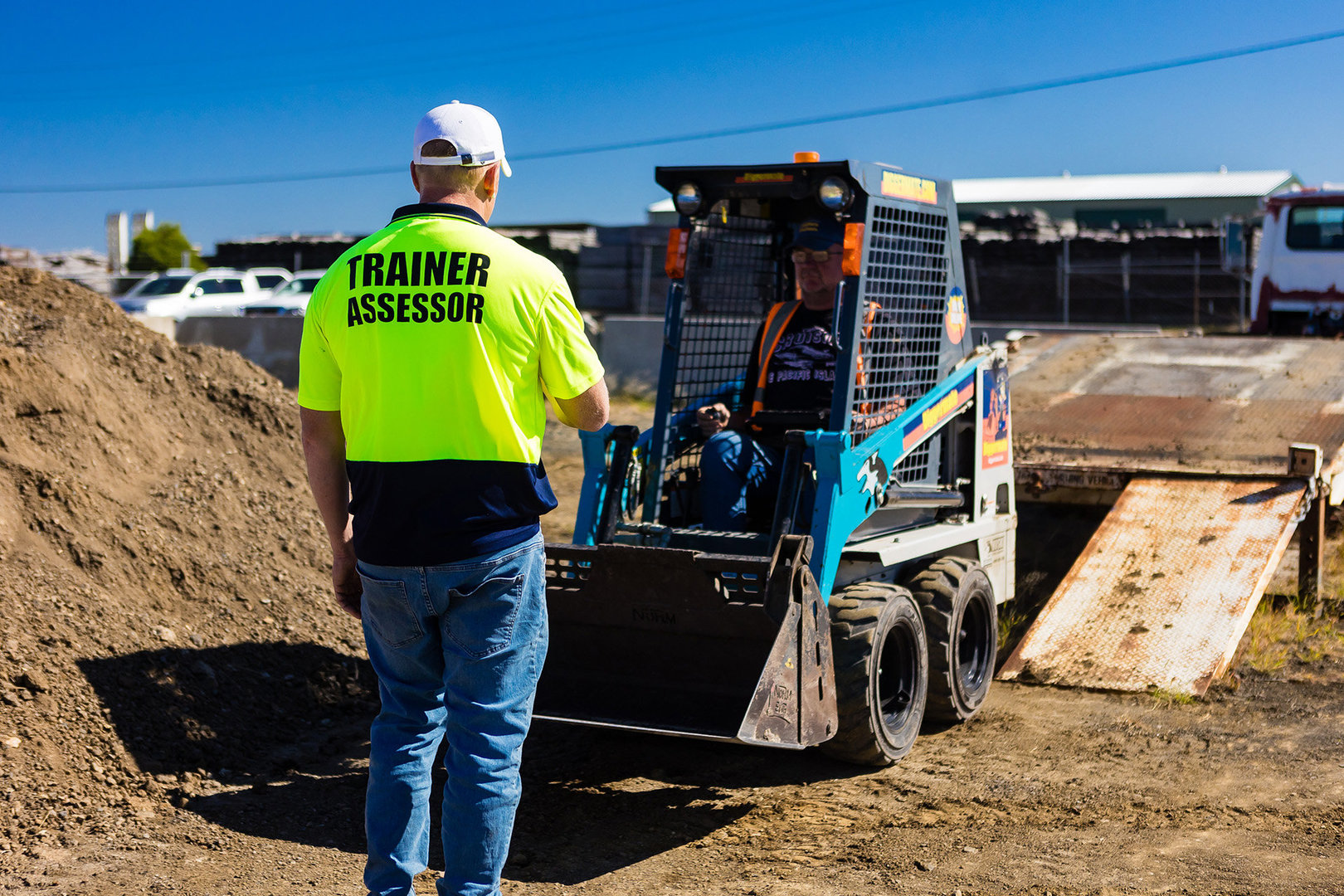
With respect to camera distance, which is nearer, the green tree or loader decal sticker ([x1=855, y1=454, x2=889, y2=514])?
loader decal sticker ([x1=855, y1=454, x2=889, y2=514])

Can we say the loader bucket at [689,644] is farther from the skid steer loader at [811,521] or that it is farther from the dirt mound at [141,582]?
the dirt mound at [141,582]

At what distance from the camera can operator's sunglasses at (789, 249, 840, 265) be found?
217 inches

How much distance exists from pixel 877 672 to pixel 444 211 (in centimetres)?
269

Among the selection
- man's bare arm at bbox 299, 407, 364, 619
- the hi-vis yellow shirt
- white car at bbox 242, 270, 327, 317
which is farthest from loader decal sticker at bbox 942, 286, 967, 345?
white car at bbox 242, 270, 327, 317

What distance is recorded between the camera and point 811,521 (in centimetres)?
478

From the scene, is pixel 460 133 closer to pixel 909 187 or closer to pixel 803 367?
pixel 803 367

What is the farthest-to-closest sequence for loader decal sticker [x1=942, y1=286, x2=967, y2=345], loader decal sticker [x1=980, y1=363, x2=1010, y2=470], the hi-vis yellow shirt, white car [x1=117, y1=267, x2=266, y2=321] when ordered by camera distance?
white car [x1=117, y1=267, x2=266, y2=321] → loader decal sticker [x1=980, y1=363, x2=1010, y2=470] → loader decal sticker [x1=942, y1=286, x2=967, y2=345] → the hi-vis yellow shirt

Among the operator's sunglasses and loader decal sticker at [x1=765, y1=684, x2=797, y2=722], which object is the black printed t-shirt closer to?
the operator's sunglasses

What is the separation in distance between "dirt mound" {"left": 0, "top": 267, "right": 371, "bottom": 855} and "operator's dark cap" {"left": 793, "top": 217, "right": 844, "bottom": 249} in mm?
3023

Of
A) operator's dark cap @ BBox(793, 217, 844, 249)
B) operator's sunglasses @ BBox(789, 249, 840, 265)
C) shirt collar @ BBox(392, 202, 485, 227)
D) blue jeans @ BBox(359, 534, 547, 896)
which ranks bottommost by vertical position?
blue jeans @ BBox(359, 534, 547, 896)

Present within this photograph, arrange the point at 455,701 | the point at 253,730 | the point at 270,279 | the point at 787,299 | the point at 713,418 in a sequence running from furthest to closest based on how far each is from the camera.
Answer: the point at 270,279
the point at 787,299
the point at 253,730
the point at 713,418
the point at 455,701

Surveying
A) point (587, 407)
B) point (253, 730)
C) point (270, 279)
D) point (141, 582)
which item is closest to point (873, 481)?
point (587, 407)

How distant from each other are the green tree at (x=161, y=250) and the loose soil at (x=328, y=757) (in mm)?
31344

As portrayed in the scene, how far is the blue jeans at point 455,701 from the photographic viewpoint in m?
3.00
